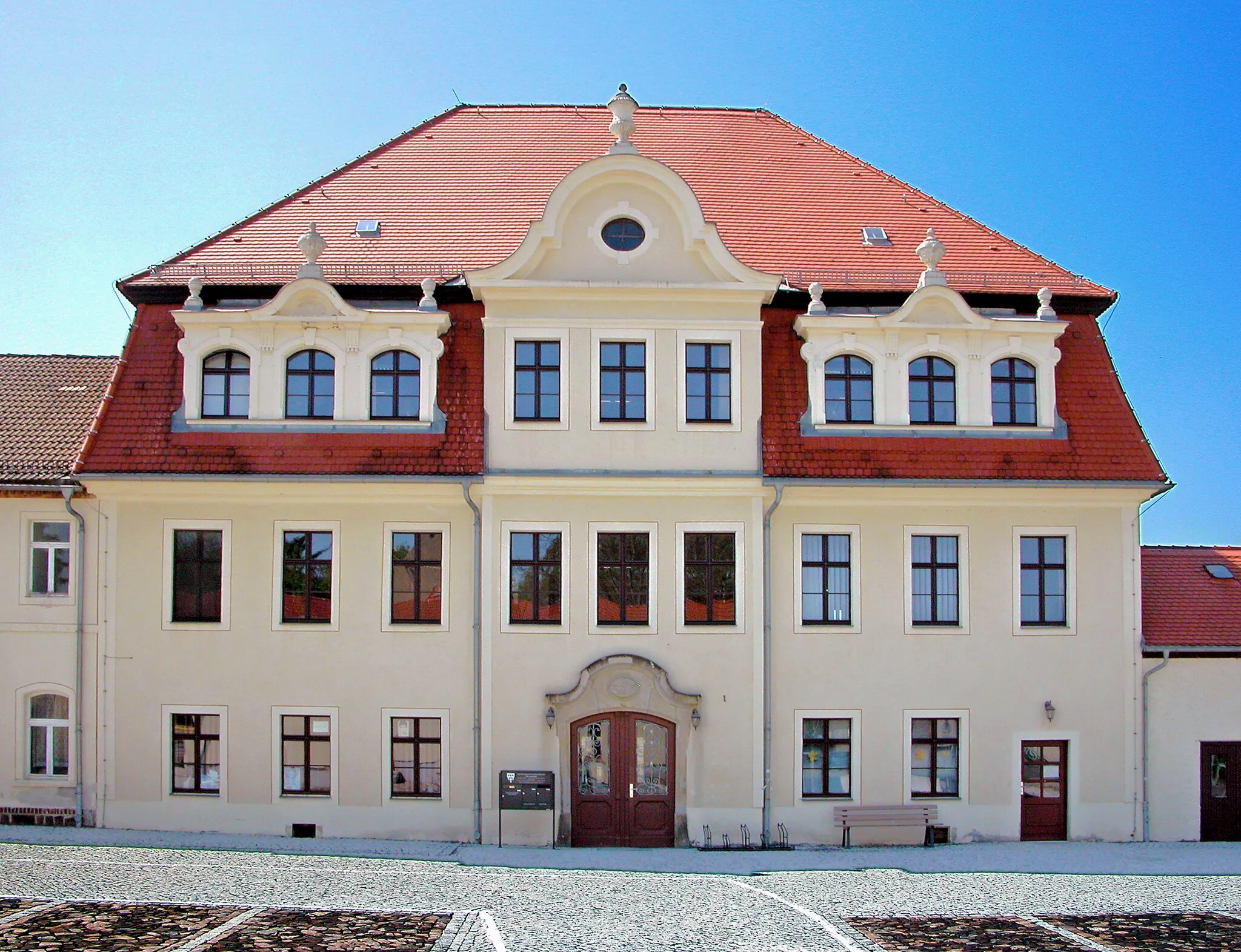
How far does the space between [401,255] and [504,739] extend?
29.0 feet

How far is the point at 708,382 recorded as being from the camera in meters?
18.6

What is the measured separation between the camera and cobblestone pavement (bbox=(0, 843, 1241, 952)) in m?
11.3

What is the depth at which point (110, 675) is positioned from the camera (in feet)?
59.8

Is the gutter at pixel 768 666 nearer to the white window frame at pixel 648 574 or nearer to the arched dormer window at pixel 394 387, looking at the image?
the white window frame at pixel 648 574

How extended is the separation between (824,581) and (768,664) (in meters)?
1.73

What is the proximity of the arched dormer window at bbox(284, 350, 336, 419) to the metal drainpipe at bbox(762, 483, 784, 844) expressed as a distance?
764 cm

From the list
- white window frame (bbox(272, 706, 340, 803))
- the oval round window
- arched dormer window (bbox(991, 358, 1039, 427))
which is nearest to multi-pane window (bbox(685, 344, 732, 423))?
the oval round window

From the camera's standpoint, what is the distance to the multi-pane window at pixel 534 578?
18250 mm

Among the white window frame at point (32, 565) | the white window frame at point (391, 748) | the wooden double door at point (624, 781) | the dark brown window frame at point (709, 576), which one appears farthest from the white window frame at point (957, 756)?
the white window frame at point (32, 565)

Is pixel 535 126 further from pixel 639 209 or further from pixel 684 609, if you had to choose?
pixel 684 609

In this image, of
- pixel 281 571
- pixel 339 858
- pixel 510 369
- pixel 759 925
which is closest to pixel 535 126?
pixel 510 369

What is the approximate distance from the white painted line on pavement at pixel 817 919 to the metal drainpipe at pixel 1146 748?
810 cm

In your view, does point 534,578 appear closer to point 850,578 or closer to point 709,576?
point 709,576

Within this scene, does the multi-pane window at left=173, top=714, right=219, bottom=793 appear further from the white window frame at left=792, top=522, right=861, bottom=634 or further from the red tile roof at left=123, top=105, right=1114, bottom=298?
the white window frame at left=792, top=522, right=861, bottom=634
